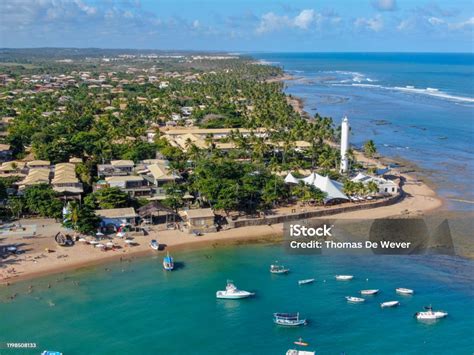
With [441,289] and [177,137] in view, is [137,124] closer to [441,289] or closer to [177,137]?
[177,137]

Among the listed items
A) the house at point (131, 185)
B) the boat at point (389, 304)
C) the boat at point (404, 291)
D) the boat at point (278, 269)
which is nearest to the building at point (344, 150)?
the house at point (131, 185)

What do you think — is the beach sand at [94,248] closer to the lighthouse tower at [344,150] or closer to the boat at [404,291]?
the lighthouse tower at [344,150]

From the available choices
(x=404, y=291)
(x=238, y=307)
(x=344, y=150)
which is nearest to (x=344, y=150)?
(x=344, y=150)

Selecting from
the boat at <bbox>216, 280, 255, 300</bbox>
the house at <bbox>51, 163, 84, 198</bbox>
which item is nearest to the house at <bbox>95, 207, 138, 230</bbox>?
the house at <bbox>51, 163, 84, 198</bbox>

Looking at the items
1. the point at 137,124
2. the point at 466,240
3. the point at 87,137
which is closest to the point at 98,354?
the point at 466,240

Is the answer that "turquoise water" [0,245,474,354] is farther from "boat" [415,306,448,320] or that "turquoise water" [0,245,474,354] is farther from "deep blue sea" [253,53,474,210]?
"deep blue sea" [253,53,474,210]
